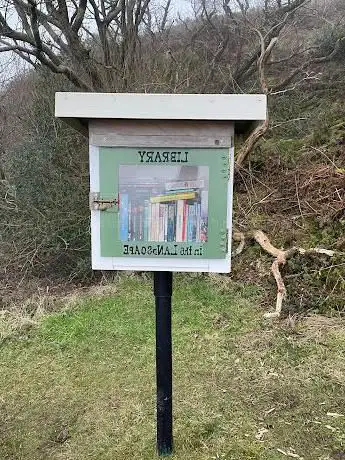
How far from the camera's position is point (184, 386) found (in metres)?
3.32

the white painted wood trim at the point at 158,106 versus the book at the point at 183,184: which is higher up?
the white painted wood trim at the point at 158,106

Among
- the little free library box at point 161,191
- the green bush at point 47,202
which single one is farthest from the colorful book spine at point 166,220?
the green bush at point 47,202

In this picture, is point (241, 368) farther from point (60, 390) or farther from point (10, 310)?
point (10, 310)

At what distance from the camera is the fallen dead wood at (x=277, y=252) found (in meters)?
4.61

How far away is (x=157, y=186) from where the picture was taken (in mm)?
2139

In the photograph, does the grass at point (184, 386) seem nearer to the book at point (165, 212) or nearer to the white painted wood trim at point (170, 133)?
the book at point (165, 212)

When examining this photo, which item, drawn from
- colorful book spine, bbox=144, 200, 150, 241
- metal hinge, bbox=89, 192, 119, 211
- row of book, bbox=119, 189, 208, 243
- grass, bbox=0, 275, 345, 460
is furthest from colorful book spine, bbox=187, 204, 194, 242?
grass, bbox=0, 275, 345, 460

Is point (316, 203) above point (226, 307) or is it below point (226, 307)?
above

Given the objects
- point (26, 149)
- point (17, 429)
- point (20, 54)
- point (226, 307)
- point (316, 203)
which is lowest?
point (17, 429)

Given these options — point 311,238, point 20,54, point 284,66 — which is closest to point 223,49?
point 284,66

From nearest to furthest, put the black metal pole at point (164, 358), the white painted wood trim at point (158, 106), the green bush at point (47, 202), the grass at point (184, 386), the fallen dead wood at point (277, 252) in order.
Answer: the white painted wood trim at point (158, 106), the black metal pole at point (164, 358), the grass at point (184, 386), the fallen dead wood at point (277, 252), the green bush at point (47, 202)

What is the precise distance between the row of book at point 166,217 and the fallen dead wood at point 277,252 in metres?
2.49

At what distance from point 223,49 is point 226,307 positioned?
632 centimetres

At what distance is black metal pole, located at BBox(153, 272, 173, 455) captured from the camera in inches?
92.9
